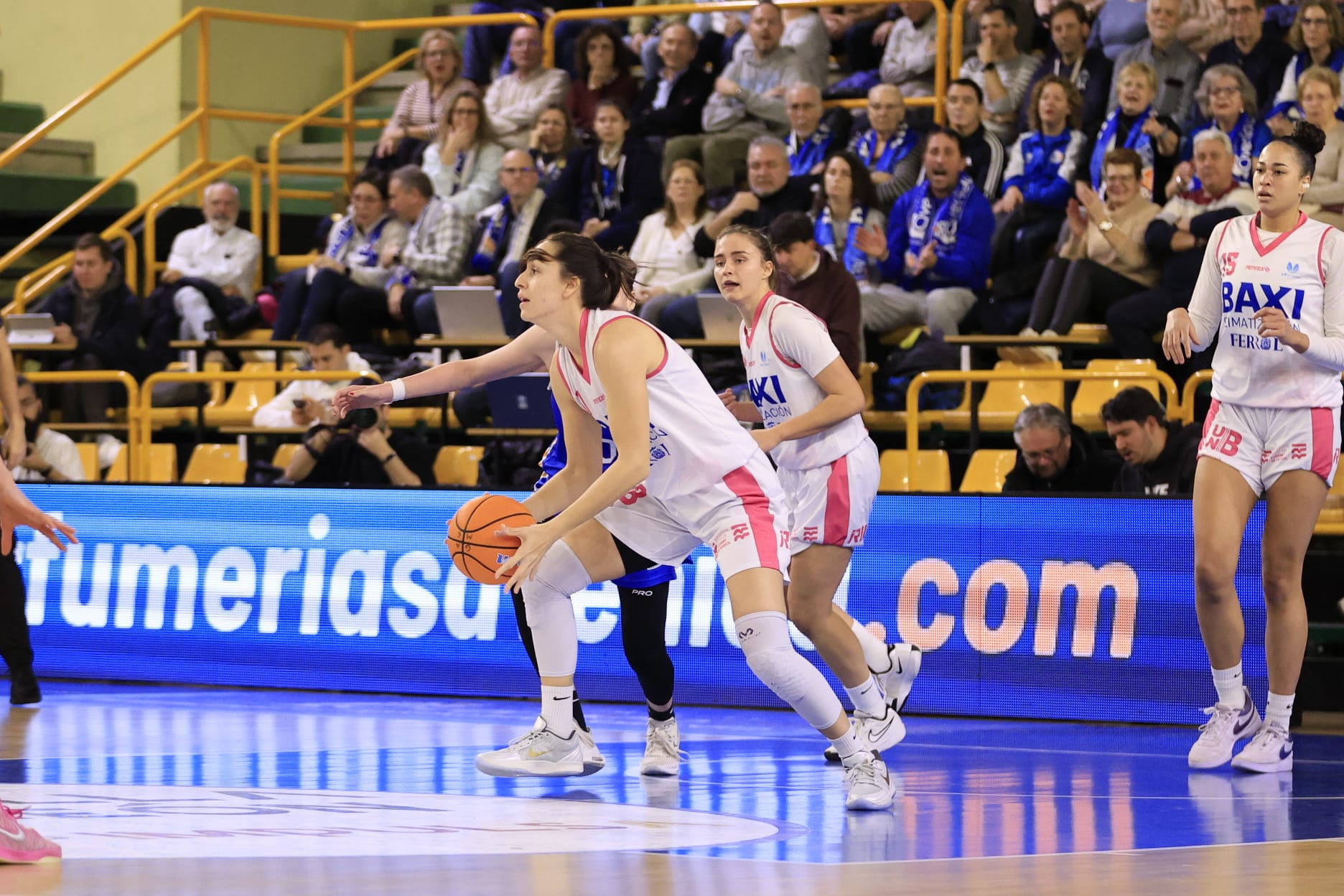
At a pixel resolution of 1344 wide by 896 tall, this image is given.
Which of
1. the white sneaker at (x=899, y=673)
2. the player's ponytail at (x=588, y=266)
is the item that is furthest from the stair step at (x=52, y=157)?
the player's ponytail at (x=588, y=266)

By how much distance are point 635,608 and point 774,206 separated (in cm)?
600

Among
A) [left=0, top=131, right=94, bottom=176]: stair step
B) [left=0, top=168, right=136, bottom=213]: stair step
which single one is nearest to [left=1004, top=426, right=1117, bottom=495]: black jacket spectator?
[left=0, top=168, right=136, bottom=213]: stair step

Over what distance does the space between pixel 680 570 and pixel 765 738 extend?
131 centimetres

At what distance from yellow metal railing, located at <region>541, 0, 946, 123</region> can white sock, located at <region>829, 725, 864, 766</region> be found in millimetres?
8045

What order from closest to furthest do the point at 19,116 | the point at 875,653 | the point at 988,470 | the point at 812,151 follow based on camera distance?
the point at 875,653, the point at 988,470, the point at 812,151, the point at 19,116

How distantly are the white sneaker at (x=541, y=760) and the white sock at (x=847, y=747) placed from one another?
970 mm

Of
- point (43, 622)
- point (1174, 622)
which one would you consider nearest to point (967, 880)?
point (1174, 622)

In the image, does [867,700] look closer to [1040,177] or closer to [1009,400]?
[1009,400]

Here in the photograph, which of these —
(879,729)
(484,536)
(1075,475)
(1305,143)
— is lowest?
(879,729)

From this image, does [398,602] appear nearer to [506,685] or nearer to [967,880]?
[506,685]

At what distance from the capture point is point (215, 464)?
13.0 metres

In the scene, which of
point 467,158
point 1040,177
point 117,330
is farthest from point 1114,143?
point 117,330

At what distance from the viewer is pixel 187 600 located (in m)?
10.1

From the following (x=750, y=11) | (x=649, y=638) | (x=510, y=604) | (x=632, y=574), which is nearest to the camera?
(x=632, y=574)
